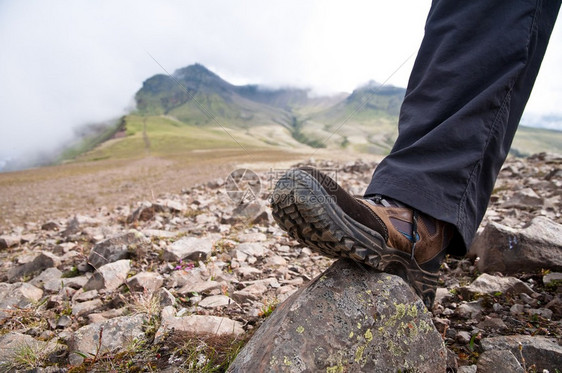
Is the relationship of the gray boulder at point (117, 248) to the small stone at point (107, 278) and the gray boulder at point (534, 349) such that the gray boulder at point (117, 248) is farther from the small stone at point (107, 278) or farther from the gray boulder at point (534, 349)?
the gray boulder at point (534, 349)

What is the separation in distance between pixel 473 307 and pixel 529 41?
1.93 metres

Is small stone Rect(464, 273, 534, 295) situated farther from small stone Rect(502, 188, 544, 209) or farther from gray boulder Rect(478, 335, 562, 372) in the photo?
small stone Rect(502, 188, 544, 209)

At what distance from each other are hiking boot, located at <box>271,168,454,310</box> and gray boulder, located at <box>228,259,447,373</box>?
6.8 inches

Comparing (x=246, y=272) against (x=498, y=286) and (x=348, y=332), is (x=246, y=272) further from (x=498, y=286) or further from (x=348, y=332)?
(x=498, y=286)

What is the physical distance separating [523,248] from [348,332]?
7.29ft

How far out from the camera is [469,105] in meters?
1.89

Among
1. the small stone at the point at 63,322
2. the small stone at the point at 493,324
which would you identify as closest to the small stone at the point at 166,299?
the small stone at the point at 63,322

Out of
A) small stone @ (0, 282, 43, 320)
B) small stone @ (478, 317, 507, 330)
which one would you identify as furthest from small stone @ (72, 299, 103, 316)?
small stone @ (478, 317, 507, 330)

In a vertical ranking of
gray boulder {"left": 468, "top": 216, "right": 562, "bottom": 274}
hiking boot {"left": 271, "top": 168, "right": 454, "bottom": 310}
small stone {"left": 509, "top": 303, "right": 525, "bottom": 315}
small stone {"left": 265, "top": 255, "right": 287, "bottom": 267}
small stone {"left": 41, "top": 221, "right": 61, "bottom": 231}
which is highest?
hiking boot {"left": 271, "top": 168, "right": 454, "bottom": 310}

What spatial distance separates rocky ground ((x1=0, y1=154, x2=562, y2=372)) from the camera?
6.58 feet

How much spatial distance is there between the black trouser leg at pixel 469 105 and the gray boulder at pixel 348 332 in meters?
0.59

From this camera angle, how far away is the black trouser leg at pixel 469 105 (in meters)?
1.86

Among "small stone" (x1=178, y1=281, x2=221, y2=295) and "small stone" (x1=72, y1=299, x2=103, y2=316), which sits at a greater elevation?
"small stone" (x1=178, y1=281, x2=221, y2=295)

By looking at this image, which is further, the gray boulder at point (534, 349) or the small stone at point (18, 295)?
the small stone at point (18, 295)
